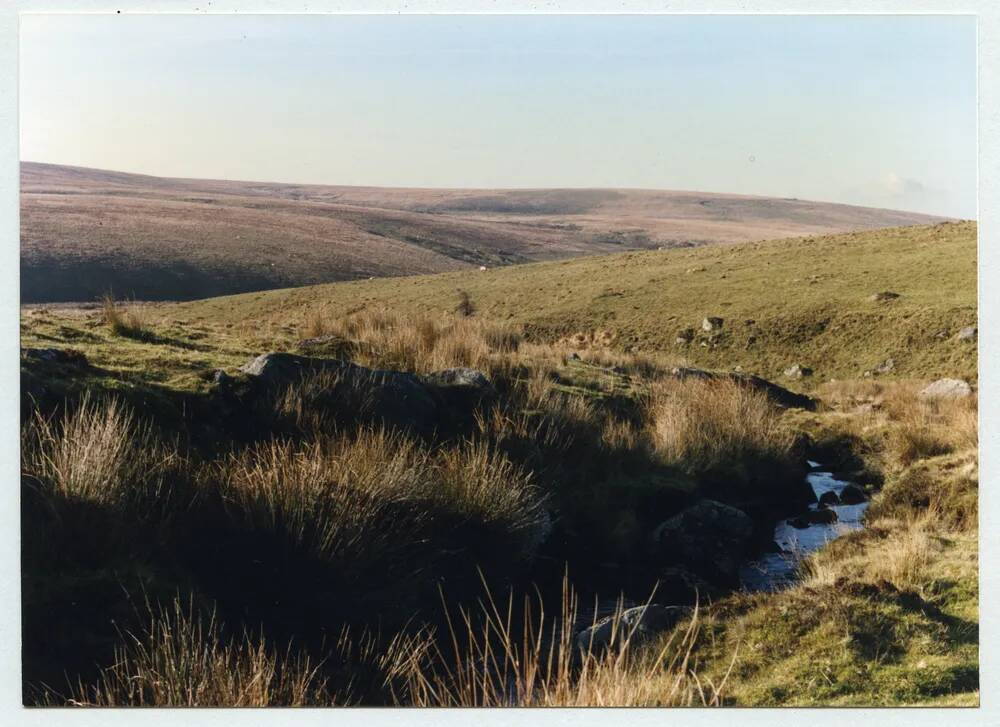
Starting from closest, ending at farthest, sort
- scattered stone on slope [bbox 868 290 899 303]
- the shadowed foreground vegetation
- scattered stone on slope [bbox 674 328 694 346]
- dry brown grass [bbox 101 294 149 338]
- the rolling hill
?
the shadowed foreground vegetation
dry brown grass [bbox 101 294 149 338]
scattered stone on slope [bbox 868 290 899 303]
scattered stone on slope [bbox 674 328 694 346]
the rolling hill

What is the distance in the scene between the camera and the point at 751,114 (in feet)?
27.7

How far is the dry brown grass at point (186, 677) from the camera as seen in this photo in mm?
5047

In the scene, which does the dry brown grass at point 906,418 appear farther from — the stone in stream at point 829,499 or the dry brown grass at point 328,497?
the dry brown grass at point 328,497

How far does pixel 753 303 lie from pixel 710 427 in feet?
45.6

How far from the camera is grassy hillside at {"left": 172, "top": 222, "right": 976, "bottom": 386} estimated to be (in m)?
20.1

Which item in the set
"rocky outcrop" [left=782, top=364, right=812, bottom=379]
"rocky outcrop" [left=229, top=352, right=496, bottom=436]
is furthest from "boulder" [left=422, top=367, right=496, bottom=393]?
"rocky outcrop" [left=782, top=364, right=812, bottom=379]

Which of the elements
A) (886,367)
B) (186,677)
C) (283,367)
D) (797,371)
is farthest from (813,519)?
(797,371)

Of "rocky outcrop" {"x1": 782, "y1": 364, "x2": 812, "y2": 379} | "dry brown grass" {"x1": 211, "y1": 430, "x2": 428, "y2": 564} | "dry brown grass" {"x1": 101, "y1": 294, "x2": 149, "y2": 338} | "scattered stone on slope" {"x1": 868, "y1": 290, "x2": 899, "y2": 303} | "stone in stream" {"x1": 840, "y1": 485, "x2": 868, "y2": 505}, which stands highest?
"scattered stone on slope" {"x1": 868, "y1": 290, "x2": 899, "y2": 303}

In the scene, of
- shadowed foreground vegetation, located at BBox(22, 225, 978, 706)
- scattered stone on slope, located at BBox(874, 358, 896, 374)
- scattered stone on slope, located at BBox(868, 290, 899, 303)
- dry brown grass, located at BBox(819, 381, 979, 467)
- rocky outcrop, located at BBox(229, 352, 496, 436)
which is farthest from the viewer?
scattered stone on slope, located at BBox(868, 290, 899, 303)

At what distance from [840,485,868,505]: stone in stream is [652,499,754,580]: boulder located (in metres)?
1.96

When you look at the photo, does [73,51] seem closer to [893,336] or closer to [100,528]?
[100,528]

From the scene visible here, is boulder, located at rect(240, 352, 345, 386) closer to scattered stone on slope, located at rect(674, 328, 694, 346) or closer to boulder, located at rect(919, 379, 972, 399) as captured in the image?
boulder, located at rect(919, 379, 972, 399)

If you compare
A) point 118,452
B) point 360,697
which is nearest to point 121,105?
point 118,452
